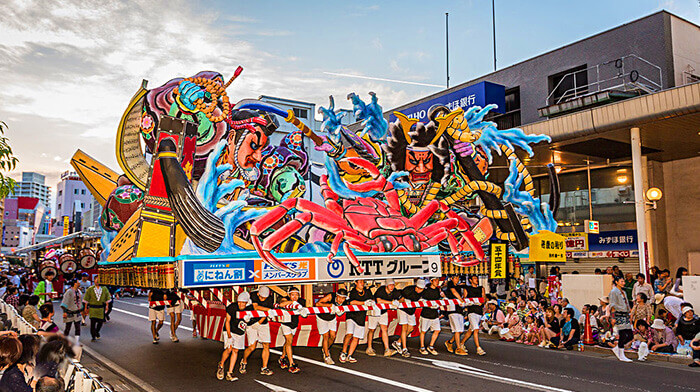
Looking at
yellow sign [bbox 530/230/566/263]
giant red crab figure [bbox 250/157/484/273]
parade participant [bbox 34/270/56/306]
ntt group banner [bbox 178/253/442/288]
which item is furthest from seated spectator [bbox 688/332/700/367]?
parade participant [bbox 34/270/56/306]

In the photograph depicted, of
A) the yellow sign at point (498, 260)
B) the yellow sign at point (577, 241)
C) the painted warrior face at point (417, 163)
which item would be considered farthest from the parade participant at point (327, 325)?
the yellow sign at point (577, 241)

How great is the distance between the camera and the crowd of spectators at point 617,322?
12.7 metres

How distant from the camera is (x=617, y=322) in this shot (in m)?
14.4

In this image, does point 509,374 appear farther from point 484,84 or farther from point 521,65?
point 521,65

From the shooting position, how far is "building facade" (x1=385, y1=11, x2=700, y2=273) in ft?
64.1

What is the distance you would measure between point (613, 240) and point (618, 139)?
6.83 m

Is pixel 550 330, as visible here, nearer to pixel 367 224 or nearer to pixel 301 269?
pixel 367 224

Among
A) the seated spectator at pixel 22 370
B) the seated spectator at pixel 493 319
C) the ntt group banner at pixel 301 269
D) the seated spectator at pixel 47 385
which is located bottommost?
the seated spectator at pixel 493 319

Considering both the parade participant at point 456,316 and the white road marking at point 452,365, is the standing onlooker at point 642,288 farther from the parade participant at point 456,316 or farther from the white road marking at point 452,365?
the white road marking at point 452,365

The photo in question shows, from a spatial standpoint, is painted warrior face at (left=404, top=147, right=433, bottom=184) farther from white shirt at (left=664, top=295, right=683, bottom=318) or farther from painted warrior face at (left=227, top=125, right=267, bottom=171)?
white shirt at (left=664, top=295, right=683, bottom=318)

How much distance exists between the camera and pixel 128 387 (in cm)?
1001

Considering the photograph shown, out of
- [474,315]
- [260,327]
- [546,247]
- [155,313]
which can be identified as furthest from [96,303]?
[546,247]

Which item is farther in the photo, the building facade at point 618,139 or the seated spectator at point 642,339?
the building facade at point 618,139

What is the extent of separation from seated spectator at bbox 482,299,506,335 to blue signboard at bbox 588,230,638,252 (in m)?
9.83
